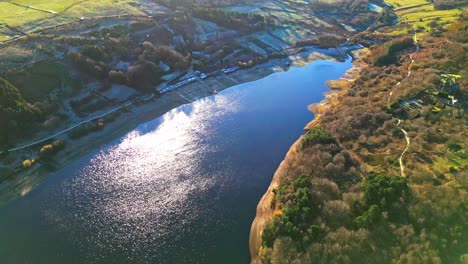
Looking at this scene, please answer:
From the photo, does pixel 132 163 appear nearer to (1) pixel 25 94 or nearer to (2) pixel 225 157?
(2) pixel 225 157

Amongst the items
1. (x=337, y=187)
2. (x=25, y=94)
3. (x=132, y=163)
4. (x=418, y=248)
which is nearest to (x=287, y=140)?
(x=337, y=187)

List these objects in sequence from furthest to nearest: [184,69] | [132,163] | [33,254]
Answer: [184,69] → [132,163] → [33,254]

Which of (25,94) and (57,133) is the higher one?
(25,94)

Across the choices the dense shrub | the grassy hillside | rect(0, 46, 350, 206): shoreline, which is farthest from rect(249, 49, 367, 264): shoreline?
rect(0, 46, 350, 206): shoreline

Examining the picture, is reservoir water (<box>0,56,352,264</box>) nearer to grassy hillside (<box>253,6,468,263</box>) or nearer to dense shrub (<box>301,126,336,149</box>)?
grassy hillside (<box>253,6,468,263</box>)

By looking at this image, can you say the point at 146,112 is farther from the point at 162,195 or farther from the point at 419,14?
the point at 419,14

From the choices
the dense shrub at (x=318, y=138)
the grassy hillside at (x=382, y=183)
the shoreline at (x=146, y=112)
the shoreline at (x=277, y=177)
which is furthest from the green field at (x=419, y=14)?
the dense shrub at (x=318, y=138)

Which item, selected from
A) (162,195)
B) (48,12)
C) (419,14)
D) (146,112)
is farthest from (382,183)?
(419,14)
